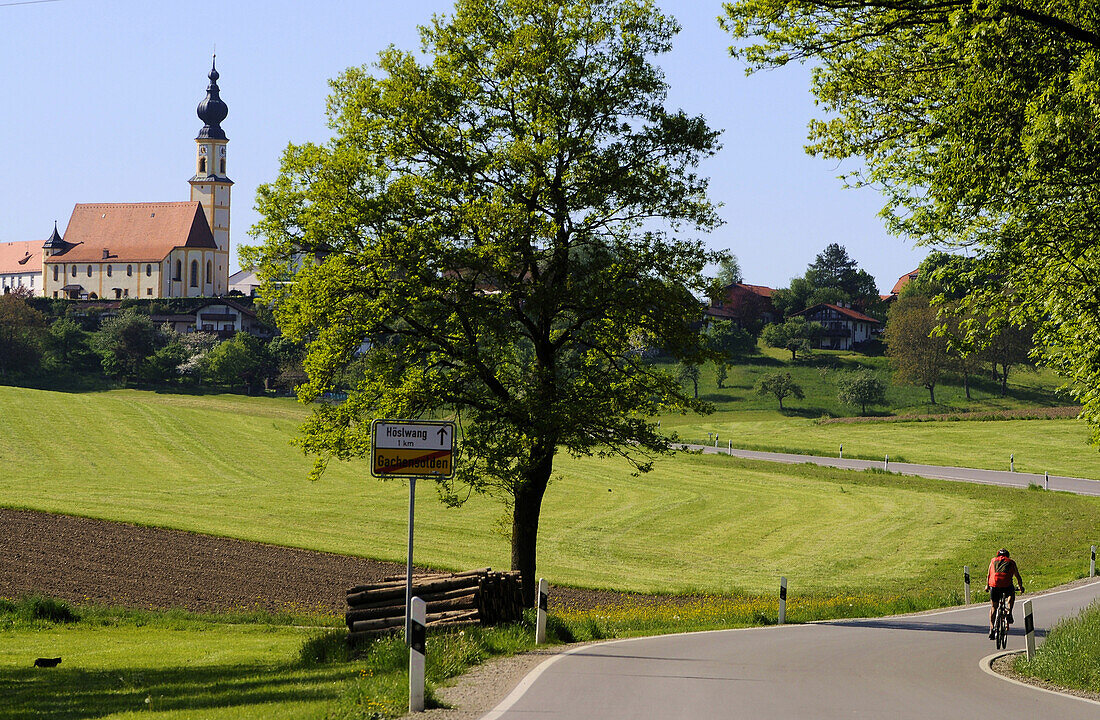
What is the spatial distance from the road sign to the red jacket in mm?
10339

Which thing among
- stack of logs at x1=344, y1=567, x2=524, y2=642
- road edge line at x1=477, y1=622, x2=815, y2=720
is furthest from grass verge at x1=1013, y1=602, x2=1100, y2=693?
stack of logs at x1=344, y1=567, x2=524, y2=642

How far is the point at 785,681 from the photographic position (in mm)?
12797

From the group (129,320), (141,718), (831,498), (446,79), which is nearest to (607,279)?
(446,79)

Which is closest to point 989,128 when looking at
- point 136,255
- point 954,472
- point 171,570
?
point 171,570

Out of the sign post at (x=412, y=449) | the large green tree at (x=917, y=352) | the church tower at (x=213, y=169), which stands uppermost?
the church tower at (x=213, y=169)

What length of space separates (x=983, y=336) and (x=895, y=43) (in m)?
4.80

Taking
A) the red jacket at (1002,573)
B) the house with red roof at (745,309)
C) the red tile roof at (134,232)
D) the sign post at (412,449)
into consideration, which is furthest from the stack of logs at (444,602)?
the red tile roof at (134,232)

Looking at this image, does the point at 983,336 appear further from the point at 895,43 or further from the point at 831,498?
the point at 831,498

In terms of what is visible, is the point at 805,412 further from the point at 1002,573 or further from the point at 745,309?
the point at 1002,573

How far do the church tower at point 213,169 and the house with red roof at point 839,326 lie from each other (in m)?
95.2

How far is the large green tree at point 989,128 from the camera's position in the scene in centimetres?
1223

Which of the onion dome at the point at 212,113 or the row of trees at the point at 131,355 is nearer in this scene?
the row of trees at the point at 131,355

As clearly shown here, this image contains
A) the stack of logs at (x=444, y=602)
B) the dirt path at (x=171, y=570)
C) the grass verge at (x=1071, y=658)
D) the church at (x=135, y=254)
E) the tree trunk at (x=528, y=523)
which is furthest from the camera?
the church at (x=135, y=254)

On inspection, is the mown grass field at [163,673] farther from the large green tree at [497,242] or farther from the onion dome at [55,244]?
the onion dome at [55,244]
